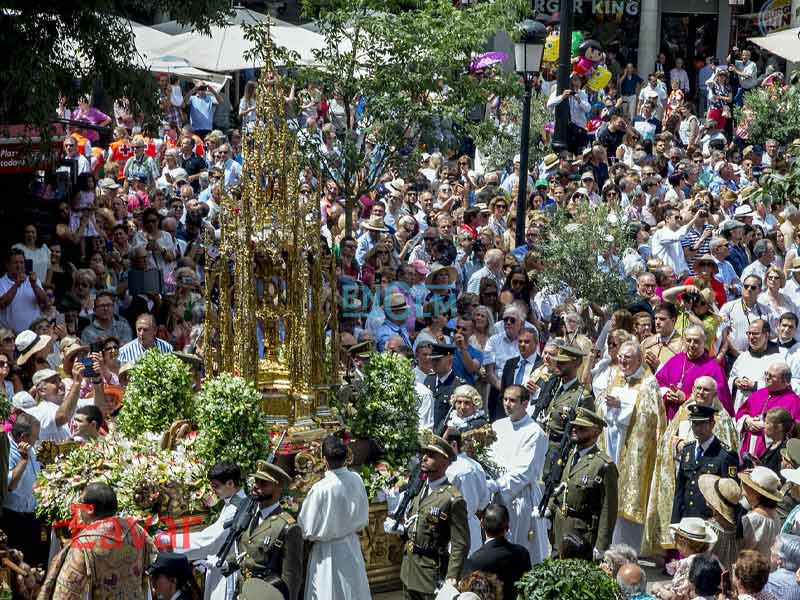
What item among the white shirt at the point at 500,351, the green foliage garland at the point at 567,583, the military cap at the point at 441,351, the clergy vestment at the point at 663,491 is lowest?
the clergy vestment at the point at 663,491

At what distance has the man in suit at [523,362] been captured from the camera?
51.9 ft

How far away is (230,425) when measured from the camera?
11578mm

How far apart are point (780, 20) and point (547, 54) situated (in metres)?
8.38

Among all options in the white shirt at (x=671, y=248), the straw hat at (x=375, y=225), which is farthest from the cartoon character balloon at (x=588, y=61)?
the straw hat at (x=375, y=225)

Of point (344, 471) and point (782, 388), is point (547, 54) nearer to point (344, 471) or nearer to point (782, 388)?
point (782, 388)

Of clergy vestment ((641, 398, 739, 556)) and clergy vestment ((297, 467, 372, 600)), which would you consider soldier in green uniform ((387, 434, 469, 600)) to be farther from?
clergy vestment ((641, 398, 739, 556))

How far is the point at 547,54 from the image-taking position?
31656 mm

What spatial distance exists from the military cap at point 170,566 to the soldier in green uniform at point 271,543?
1.58ft

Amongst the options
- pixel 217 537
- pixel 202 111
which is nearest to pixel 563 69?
pixel 202 111

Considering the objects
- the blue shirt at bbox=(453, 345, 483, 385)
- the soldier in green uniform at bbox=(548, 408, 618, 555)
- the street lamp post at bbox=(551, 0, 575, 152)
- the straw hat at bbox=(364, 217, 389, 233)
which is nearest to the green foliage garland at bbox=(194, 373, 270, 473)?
the soldier in green uniform at bbox=(548, 408, 618, 555)

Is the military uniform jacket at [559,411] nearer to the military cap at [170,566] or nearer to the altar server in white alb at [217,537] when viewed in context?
the altar server in white alb at [217,537]

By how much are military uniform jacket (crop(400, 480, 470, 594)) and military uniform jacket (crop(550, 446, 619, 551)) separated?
3.64 ft

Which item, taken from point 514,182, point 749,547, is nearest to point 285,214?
point 749,547

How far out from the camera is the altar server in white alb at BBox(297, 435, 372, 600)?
35.0 ft
